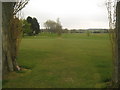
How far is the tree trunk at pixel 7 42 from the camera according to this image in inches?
351

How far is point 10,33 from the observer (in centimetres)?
997

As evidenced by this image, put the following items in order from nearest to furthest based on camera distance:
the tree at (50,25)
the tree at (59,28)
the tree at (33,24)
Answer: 1. the tree at (33,24)
2. the tree at (59,28)
3. the tree at (50,25)

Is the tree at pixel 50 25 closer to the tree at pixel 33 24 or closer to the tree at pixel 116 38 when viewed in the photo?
the tree at pixel 33 24

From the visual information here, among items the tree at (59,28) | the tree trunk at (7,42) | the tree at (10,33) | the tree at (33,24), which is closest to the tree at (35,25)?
the tree at (33,24)

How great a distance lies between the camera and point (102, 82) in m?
7.86

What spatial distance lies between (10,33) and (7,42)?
69 centimetres

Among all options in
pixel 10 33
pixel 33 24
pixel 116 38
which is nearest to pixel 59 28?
pixel 33 24

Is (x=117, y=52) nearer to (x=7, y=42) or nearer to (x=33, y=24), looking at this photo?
(x=7, y=42)

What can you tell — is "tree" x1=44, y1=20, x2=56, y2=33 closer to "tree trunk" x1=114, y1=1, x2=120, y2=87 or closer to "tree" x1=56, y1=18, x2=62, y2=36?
"tree" x1=56, y1=18, x2=62, y2=36

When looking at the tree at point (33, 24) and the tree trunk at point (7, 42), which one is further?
the tree at point (33, 24)

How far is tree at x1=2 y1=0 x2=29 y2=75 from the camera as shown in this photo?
895 cm

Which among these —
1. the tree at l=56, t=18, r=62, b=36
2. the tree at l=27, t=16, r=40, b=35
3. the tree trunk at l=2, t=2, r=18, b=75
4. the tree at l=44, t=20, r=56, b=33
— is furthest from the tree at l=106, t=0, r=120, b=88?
the tree at l=44, t=20, r=56, b=33

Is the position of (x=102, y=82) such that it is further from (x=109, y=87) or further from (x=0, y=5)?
(x=0, y=5)

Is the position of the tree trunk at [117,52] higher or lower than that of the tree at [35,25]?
lower
